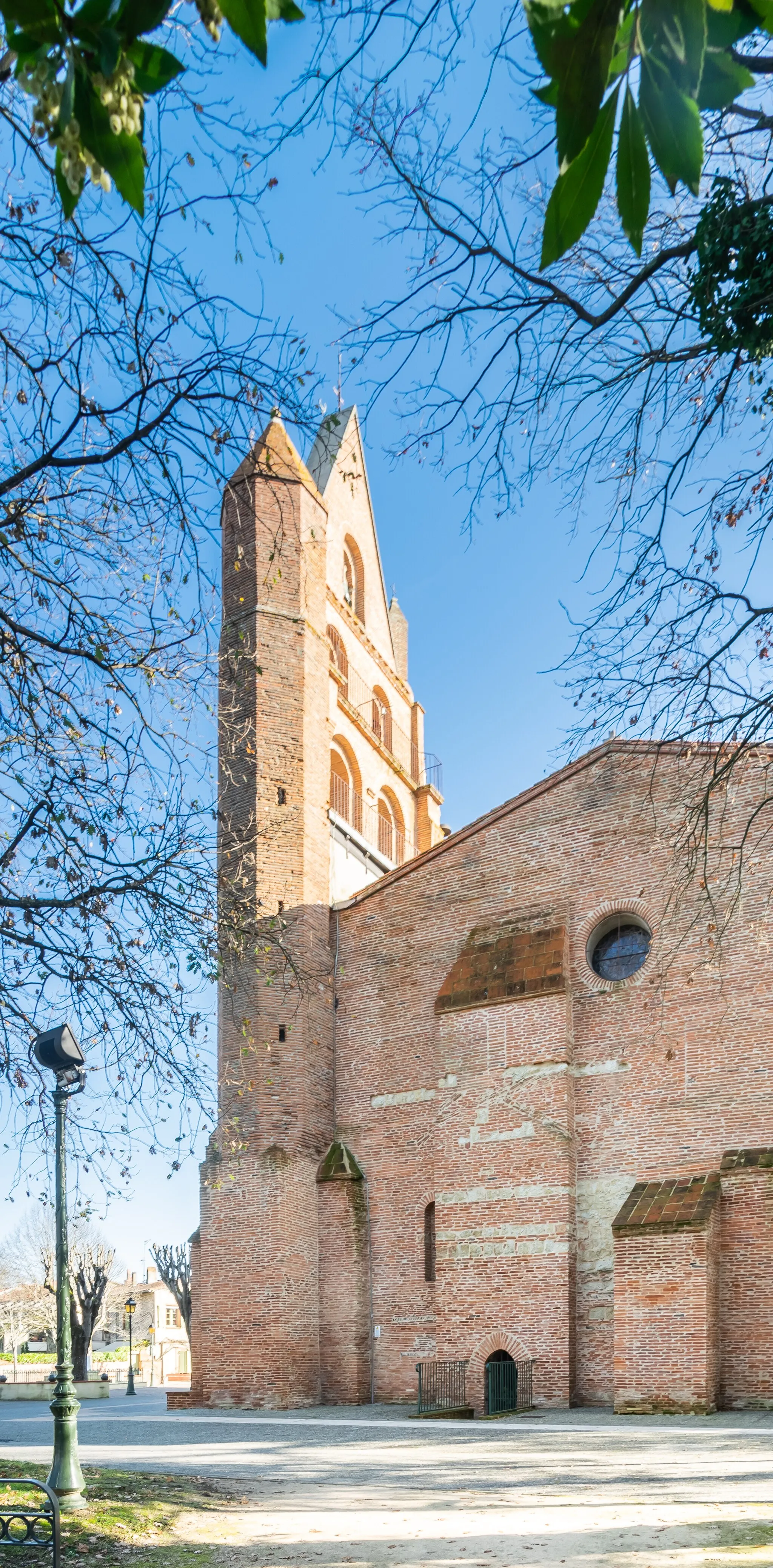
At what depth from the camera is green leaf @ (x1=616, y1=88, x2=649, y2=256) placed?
5.97ft

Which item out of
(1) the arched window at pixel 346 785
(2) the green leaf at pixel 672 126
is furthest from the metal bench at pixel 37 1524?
(1) the arched window at pixel 346 785

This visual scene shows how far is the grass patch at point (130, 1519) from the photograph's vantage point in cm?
775

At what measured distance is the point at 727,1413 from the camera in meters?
16.4

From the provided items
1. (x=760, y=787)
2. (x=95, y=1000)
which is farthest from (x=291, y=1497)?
(x=760, y=787)

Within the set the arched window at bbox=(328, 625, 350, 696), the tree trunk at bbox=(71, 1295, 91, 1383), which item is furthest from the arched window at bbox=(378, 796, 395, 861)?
the tree trunk at bbox=(71, 1295, 91, 1383)

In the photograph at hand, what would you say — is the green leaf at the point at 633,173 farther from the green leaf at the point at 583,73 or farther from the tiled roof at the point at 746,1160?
the tiled roof at the point at 746,1160

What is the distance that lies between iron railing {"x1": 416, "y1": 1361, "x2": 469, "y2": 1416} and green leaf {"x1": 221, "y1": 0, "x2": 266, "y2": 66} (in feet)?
64.4

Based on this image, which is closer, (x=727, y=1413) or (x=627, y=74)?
(x=627, y=74)

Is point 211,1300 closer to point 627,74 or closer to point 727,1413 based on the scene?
point 727,1413

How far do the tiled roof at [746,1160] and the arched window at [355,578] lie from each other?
18.4m

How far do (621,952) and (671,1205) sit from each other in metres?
4.17

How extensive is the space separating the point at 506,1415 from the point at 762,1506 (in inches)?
393

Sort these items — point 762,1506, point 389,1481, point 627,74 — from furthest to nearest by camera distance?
1. point 389,1481
2. point 762,1506
3. point 627,74

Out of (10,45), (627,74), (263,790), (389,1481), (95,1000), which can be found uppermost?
(263,790)
